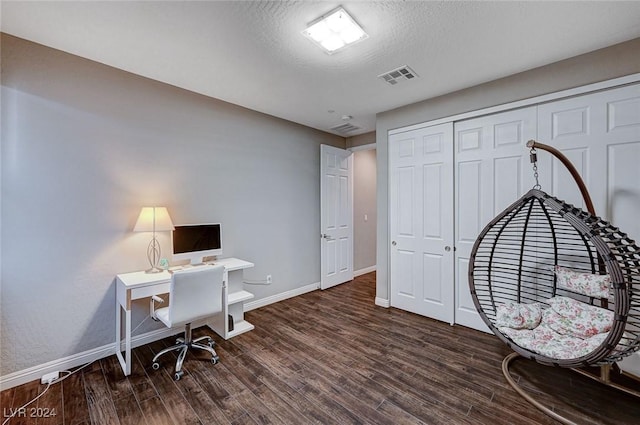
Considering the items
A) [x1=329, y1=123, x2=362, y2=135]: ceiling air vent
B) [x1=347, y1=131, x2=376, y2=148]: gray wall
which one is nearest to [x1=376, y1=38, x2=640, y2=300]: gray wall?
[x1=329, y1=123, x2=362, y2=135]: ceiling air vent

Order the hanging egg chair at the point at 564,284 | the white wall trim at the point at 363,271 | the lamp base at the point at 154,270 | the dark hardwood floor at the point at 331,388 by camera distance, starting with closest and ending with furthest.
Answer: the hanging egg chair at the point at 564,284 < the dark hardwood floor at the point at 331,388 < the lamp base at the point at 154,270 < the white wall trim at the point at 363,271

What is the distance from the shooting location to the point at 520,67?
2.60 meters

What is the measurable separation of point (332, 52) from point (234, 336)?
2.96m

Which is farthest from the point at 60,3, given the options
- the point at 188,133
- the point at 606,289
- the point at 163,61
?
the point at 606,289

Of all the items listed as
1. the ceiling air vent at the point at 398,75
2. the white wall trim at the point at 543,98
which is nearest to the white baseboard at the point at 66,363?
the ceiling air vent at the point at 398,75

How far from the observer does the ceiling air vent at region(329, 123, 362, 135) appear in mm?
4301

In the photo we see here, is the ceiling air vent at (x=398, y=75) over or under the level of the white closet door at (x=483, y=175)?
over

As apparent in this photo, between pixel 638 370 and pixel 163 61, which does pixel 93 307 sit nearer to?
pixel 163 61

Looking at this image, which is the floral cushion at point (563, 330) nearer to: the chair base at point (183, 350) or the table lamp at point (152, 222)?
the chair base at point (183, 350)

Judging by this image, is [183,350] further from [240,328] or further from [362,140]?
[362,140]

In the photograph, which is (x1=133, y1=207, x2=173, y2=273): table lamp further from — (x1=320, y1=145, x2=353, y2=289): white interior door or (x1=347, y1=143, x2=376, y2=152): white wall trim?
(x1=347, y1=143, x2=376, y2=152): white wall trim

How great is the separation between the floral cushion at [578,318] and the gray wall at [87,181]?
10.8 feet

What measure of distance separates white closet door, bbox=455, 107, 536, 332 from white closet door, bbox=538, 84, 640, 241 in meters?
0.20

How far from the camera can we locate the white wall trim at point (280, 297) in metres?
3.67
